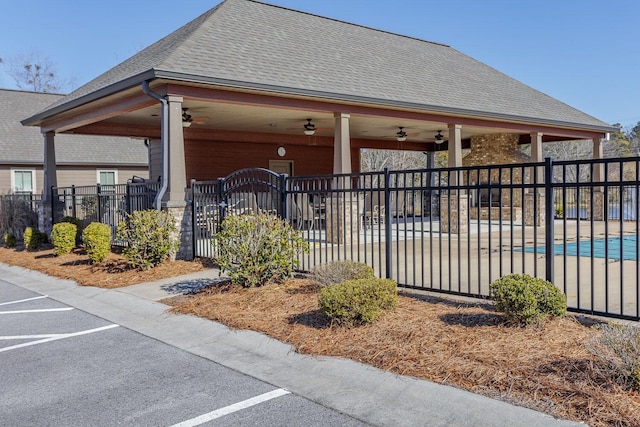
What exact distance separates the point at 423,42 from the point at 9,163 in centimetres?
1740

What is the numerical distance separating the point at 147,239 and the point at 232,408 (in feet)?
20.8

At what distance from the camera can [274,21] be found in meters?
15.7

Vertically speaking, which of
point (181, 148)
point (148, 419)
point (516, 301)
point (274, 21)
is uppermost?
point (274, 21)

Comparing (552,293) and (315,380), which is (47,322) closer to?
(315,380)

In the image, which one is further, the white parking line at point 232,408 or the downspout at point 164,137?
the downspout at point 164,137

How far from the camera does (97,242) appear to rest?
10.6 metres

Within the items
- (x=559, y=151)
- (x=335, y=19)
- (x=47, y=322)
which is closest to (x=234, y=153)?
(x=335, y=19)

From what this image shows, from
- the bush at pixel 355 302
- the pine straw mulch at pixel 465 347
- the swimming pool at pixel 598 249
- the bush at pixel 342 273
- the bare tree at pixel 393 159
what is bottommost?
the pine straw mulch at pixel 465 347

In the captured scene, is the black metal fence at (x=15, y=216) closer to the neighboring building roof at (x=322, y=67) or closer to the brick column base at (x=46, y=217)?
the brick column base at (x=46, y=217)

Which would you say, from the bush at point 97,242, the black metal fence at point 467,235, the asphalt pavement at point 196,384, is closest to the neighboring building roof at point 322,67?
the black metal fence at point 467,235

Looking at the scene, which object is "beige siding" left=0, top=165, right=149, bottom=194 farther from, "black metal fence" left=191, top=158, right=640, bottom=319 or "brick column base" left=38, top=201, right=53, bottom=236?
"black metal fence" left=191, top=158, right=640, bottom=319

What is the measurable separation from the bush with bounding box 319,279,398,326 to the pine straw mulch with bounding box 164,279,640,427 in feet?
0.40

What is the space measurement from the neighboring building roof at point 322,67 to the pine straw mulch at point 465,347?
5802 millimetres

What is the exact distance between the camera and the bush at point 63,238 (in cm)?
1251
